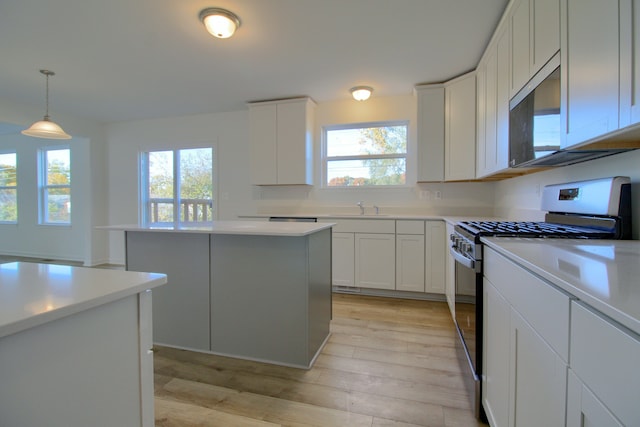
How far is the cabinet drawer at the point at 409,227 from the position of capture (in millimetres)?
3328

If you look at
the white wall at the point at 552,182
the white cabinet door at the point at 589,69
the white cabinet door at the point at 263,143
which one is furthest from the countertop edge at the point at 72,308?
the white cabinet door at the point at 263,143

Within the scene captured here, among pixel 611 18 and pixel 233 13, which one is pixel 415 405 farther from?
pixel 233 13

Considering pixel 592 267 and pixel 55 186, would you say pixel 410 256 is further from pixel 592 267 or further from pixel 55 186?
pixel 55 186

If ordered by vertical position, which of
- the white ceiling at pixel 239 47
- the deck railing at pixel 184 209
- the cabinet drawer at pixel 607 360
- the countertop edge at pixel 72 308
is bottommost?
the cabinet drawer at pixel 607 360

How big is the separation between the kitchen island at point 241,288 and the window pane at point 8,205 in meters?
6.13

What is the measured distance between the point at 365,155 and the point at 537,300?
11.3ft

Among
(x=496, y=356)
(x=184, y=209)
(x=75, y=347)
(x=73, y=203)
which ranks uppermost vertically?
(x=73, y=203)

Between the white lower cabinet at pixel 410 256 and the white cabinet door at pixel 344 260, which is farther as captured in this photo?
the white cabinet door at pixel 344 260

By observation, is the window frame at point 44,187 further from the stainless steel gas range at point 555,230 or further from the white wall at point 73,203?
the stainless steel gas range at point 555,230

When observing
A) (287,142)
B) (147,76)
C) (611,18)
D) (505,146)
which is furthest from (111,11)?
(505,146)

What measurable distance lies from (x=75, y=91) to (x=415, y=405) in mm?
5041

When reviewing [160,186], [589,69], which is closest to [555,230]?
[589,69]

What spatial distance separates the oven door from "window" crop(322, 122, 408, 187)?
2.26 meters

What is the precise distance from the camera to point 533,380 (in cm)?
91
